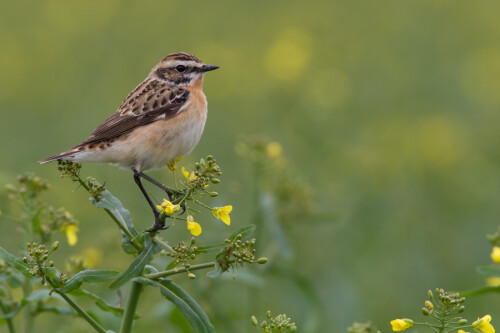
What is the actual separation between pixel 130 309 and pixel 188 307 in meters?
0.27

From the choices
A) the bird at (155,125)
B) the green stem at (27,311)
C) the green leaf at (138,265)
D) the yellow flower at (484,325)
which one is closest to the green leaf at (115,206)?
the green leaf at (138,265)

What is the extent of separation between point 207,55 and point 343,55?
280cm

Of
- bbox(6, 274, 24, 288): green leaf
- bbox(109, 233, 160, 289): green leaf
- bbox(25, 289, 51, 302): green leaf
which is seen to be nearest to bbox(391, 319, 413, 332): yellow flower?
bbox(109, 233, 160, 289): green leaf

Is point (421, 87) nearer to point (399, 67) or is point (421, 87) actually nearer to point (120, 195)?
point (399, 67)

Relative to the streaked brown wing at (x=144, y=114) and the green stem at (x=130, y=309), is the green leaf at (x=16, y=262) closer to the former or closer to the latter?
the green stem at (x=130, y=309)

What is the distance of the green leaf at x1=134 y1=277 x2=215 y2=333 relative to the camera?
3.75 meters

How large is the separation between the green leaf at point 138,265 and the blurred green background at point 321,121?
1048mm

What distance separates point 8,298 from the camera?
14.7 feet

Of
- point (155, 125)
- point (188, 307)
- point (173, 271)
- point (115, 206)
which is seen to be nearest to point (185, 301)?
point (188, 307)

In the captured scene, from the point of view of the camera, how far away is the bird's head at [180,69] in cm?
623

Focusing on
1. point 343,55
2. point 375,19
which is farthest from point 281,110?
point 375,19

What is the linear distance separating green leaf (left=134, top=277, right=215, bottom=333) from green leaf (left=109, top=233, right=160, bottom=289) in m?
0.05

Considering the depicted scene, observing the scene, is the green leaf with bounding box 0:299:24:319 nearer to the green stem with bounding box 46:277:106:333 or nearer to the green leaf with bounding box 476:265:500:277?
the green stem with bounding box 46:277:106:333

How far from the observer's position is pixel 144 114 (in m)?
5.84
